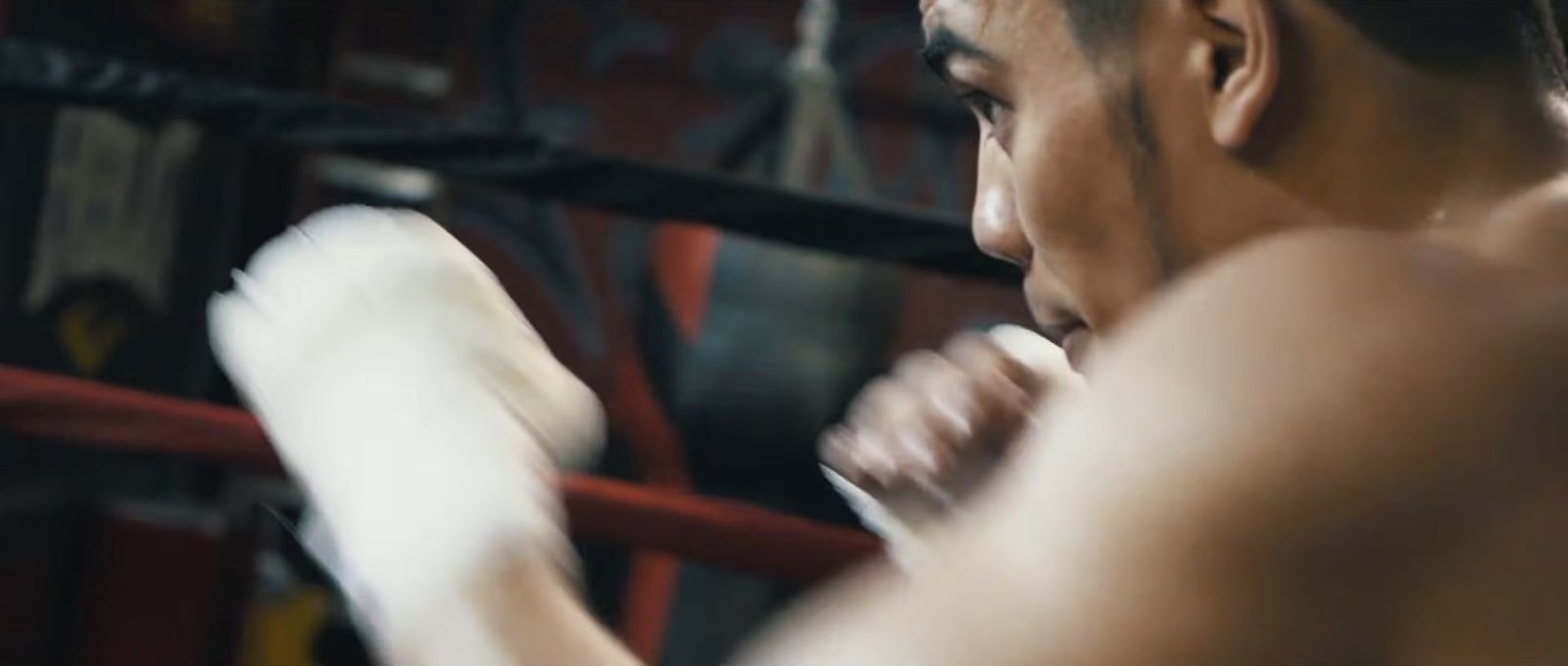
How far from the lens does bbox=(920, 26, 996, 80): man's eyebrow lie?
646mm

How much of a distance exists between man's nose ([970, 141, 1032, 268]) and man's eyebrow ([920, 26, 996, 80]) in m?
0.04

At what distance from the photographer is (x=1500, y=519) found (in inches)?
19.2

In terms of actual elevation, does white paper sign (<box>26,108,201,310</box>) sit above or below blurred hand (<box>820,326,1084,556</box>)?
below

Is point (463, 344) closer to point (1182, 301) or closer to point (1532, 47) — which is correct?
point (1182, 301)

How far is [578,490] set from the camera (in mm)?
1610

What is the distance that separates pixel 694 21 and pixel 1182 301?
323cm

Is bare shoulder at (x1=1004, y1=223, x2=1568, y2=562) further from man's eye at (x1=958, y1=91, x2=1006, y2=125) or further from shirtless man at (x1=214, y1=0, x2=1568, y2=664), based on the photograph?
man's eye at (x1=958, y1=91, x2=1006, y2=125)

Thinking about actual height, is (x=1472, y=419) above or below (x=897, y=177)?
above

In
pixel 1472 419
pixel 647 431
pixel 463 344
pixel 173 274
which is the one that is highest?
pixel 1472 419

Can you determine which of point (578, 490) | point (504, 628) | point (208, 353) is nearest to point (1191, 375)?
point (504, 628)

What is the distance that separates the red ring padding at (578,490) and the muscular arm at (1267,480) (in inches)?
44.5

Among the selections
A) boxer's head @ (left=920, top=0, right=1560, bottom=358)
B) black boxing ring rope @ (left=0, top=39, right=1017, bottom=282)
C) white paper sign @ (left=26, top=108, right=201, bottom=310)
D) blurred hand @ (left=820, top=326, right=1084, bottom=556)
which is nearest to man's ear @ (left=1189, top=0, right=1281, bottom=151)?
boxer's head @ (left=920, top=0, right=1560, bottom=358)

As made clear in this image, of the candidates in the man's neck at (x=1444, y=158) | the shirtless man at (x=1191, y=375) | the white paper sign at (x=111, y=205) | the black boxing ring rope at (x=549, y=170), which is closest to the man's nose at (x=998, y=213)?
the shirtless man at (x=1191, y=375)

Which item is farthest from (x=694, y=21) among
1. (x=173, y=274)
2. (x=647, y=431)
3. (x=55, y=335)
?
(x=55, y=335)
